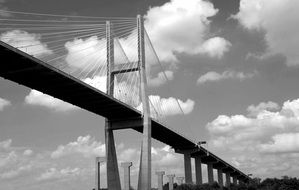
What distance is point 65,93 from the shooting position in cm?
4422

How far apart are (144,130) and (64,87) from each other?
42.0 feet

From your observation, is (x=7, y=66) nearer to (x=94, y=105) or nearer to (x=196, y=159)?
(x=94, y=105)

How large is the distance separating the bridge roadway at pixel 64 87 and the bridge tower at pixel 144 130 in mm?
1236

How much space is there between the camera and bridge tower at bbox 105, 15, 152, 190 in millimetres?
52500

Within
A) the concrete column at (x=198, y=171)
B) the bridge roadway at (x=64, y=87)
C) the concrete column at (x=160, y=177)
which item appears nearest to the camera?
the bridge roadway at (x=64, y=87)

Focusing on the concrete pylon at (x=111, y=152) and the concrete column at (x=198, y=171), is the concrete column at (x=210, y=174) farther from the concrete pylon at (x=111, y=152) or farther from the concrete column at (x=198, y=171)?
the concrete pylon at (x=111, y=152)

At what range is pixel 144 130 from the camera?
5300 cm

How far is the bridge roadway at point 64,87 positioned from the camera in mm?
35375

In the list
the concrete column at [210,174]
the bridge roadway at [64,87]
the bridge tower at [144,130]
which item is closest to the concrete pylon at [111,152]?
the bridge tower at [144,130]

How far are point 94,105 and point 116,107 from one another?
107 inches

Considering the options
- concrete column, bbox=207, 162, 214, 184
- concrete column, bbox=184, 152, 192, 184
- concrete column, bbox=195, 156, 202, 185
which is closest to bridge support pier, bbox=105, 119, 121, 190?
concrete column, bbox=184, 152, 192, 184

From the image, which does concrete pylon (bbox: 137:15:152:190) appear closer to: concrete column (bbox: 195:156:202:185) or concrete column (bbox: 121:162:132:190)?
concrete column (bbox: 121:162:132:190)

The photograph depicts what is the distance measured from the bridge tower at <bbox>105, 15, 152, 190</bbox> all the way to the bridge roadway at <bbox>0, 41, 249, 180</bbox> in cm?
124

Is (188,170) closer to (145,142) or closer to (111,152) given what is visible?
(111,152)
